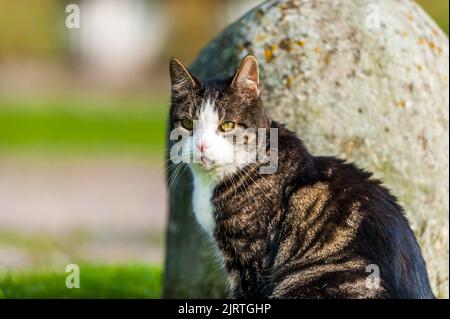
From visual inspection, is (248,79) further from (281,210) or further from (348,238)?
(348,238)

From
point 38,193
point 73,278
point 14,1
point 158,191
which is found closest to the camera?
point 73,278

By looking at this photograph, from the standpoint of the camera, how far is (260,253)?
4305 mm

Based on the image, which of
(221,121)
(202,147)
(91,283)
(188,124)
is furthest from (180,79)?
(91,283)

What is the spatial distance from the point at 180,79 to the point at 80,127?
51.9 ft

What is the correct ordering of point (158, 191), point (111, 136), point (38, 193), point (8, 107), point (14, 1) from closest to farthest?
point (38, 193) → point (158, 191) → point (111, 136) → point (8, 107) → point (14, 1)

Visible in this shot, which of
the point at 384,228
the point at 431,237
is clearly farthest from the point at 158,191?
the point at 384,228

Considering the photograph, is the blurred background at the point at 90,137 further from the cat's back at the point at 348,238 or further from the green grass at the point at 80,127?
the cat's back at the point at 348,238

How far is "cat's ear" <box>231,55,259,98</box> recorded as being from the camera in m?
4.38

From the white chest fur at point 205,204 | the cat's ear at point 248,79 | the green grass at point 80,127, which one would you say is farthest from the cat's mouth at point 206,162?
the green grass at point 80,127

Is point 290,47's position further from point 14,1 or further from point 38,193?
point 14,1

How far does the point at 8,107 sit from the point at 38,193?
9204mm

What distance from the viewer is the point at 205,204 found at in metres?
4.51

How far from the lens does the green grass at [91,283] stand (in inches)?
218

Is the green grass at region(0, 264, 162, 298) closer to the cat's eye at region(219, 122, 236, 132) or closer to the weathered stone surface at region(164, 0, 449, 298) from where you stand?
the weathered stone surface at region(164, 0, 449, 298)
